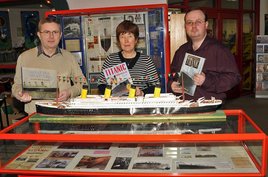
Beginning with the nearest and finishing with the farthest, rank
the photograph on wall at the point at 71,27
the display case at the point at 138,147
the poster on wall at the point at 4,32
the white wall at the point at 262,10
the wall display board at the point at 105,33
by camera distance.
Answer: the display case at the point at 138,147 → the wall display board at the point at 105,33 → the photograph on wall at the point at 71,27 → the poster on wall at the point at 4,32 → the white wall at the point at 262,10

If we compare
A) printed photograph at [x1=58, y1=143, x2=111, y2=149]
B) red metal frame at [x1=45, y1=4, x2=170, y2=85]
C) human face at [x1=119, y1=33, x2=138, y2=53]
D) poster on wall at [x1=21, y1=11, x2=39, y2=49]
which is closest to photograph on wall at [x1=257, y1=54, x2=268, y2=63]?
red metal frame at [x1=45, y1=4, x2=170, y2=85]

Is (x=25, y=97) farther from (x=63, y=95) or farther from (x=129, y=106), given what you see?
(x=129, y=106)

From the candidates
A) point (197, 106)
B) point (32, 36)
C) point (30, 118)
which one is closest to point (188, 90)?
point (197, 106)

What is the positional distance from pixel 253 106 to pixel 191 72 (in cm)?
665

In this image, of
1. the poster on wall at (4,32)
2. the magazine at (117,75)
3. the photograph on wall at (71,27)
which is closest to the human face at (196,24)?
the magazine at (117,75)

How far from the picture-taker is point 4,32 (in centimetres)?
784

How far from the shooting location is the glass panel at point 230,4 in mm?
8969

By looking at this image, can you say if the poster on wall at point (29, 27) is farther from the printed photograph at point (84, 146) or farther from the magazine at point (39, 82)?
the printed photograph at point (84, 146)

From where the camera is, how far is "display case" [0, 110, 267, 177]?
177cm

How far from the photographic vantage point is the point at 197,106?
2078 millimetres

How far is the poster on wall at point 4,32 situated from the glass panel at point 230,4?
607 centimetres

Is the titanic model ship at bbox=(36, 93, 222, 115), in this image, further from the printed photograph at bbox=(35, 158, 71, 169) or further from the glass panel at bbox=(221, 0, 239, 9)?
the glass panel at bbox=(221, 0, 239, 9)

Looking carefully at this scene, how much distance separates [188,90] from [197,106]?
0.30 metres

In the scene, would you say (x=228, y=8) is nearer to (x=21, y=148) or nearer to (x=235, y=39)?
(x=235, y=39)
